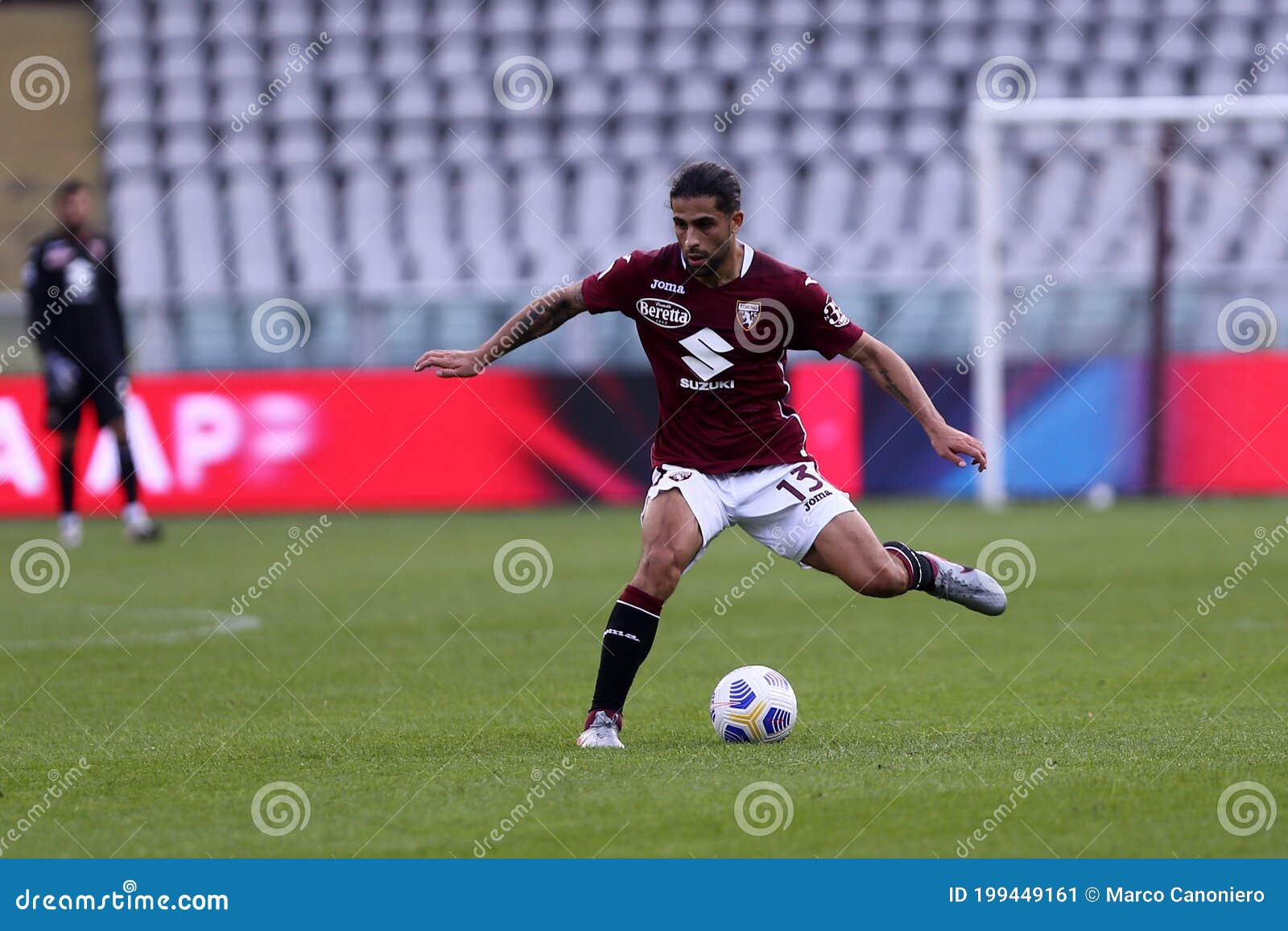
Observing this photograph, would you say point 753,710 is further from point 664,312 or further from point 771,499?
point 664,312

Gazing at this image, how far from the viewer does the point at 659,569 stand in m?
6.01

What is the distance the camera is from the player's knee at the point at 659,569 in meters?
6.01

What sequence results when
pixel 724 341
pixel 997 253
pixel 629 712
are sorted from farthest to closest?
pixel 997 253 → pixel 629 712 → pixel 724 341

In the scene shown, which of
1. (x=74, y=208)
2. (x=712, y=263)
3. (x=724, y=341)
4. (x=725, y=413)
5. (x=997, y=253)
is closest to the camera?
(x=712, y=263)

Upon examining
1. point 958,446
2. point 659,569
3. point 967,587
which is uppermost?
point 958,446

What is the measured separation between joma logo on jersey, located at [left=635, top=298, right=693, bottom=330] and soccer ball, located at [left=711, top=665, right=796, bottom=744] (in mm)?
1198

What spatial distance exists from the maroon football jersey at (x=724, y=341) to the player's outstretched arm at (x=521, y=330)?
0.08 meters

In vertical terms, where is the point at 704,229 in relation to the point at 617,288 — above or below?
above

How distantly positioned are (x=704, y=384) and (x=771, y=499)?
1.51ft

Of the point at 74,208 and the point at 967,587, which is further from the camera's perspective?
the point at 74,208

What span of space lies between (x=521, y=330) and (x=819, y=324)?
1.05 m

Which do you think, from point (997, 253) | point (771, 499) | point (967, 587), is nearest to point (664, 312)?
point (771, 499)

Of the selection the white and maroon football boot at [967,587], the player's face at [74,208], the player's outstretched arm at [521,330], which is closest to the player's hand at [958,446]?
the white and maroon football boot at [967,587]

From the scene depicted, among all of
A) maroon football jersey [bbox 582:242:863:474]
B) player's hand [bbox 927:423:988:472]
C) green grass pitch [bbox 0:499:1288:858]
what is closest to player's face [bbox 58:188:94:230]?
green grass pitch [bbox 0:499:1288:858]
